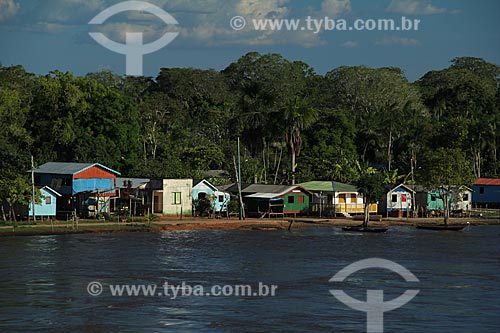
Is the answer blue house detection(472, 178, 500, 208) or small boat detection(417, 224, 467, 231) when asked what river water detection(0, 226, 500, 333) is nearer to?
small boat detection(417, 224, 467, 231)

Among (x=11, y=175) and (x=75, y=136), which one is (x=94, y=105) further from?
(x=11, y=175)

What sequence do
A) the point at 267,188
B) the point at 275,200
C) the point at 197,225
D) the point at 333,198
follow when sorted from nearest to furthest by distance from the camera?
the point at 197,225, the point at 275,200, the point at 267,188, the point at 333,198

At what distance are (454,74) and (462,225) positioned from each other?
195 ft

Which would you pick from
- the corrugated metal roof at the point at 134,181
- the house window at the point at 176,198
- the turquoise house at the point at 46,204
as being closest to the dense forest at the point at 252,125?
the turquoise house at the point at 46,204

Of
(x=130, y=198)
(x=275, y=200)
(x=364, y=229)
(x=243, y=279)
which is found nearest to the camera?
→ (x=243, y=279)

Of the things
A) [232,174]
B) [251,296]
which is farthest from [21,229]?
[232,174]

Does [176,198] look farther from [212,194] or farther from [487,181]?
[487,181]

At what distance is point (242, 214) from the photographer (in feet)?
213

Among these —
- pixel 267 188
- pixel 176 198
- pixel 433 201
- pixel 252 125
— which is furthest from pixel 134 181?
pixel 433 201

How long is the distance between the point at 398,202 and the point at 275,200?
10.9m

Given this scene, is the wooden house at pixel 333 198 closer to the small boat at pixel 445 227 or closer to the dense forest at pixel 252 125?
the dense forest at pixel 252 125

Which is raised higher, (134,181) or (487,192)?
(134,181)

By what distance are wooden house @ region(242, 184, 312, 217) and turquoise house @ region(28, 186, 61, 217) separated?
611 inches

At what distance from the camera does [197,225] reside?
59.8 m
